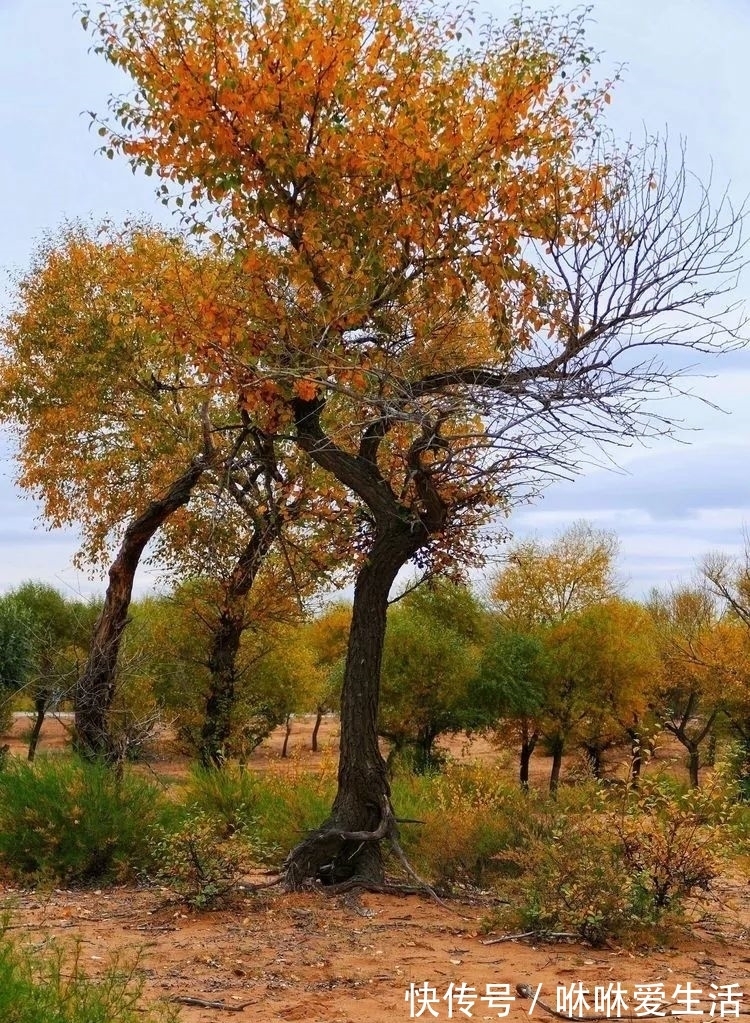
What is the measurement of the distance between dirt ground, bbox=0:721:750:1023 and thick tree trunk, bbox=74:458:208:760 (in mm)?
4083

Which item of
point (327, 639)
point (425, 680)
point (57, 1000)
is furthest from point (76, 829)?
point (327, 639)

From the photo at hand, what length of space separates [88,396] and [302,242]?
10.8 meters

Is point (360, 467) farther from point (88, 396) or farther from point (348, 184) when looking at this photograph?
point (88, 396)

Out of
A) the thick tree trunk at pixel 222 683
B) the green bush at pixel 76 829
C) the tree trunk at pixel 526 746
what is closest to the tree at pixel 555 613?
the tree trunk at pixel 526 746

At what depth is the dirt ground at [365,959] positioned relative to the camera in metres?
5.47

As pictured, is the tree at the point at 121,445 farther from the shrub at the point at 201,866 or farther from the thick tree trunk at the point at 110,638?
the shrub at the point at 201,866

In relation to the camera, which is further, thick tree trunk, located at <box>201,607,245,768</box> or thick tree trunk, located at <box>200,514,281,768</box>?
thick tree trunk, located at <box>201,607,245,768</box>

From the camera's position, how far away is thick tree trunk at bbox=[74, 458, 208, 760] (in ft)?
40.6

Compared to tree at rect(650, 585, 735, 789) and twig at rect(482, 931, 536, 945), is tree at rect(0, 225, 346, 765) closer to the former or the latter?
twig at rect(482, 931, 536, 945)

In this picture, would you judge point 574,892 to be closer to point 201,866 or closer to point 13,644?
point 201,866

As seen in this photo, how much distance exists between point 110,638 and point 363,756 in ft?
16.9

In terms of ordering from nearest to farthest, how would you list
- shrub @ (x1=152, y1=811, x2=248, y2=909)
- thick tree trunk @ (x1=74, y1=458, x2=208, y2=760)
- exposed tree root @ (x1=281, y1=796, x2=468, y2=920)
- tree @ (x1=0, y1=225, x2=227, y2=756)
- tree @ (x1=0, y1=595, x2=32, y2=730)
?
shrub @ (x1=152, y1=811, x2=248, y2=909) → exposed tree root @ (x1=281, y1=796, x2=468, y2=920) → thick tree trunk @ (x1=74, y1=458, x2=208, y2=760) → tree @ (x1=0, y1=225, x2=227, y2=756) → tree @ (x1=0, y1=595, x2=32, y2=730)

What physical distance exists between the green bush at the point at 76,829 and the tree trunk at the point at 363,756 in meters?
1.59

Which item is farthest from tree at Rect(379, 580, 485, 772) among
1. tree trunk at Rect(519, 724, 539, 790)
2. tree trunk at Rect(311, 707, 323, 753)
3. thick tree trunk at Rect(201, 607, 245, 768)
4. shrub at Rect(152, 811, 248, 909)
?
shrub at Rect(152, 811, 248, 909)
